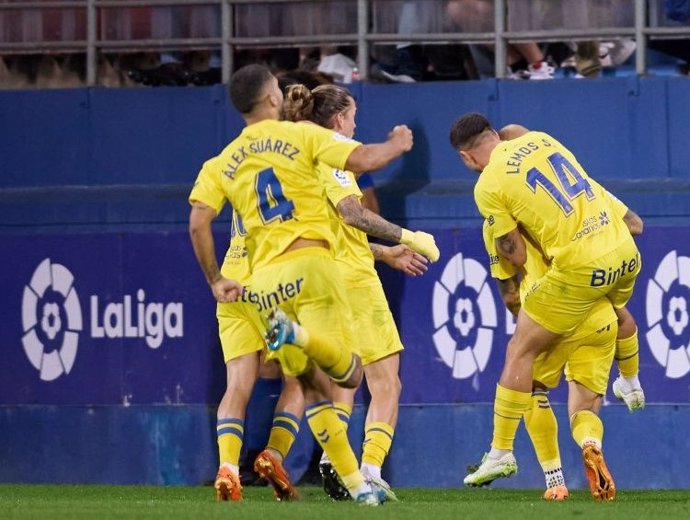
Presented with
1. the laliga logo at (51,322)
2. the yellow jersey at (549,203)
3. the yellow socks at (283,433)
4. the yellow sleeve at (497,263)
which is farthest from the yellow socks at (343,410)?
the laliga logo at (51,322)

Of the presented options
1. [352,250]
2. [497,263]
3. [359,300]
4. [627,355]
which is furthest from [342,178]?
[627,355]

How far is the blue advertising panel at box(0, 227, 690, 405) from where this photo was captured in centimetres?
1152

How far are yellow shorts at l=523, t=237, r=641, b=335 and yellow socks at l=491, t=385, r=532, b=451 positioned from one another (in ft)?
1.36

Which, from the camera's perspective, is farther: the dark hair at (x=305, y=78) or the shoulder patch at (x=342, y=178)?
the dark hair at (x=305, y=78)

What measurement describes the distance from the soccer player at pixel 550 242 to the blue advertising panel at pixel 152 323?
166 centimetres

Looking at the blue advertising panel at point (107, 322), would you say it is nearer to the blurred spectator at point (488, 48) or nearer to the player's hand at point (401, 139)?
the blurred spectator at point (488, 48)

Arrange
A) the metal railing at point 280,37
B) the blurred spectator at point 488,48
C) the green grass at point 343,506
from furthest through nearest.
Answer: the blurred spectator at point 488,48 < the metal railing at point 280,37 < the green grass at point 343,506

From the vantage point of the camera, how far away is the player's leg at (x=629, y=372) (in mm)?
10383

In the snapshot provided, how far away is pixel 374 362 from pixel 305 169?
6.09 feet

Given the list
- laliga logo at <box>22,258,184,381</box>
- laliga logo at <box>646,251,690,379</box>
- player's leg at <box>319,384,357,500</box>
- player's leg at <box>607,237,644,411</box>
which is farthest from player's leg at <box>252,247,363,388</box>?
laliga logo at <box>22,258,184,381</box>

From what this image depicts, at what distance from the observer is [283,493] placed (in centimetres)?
966

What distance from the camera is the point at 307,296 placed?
28.0 ft

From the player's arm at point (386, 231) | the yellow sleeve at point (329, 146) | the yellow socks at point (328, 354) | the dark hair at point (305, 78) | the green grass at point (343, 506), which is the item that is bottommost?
the green grass at point (343, 506)

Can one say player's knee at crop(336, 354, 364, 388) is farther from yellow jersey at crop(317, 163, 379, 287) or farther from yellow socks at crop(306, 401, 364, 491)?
yellow jersey at crop(317, 163, 379, 287)
